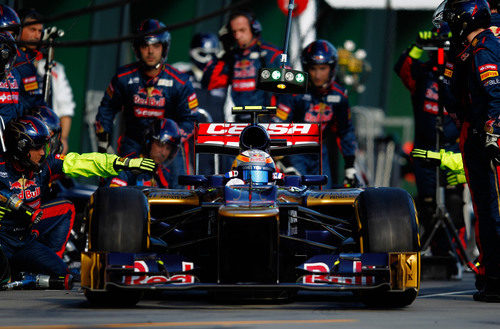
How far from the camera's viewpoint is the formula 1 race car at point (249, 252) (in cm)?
693

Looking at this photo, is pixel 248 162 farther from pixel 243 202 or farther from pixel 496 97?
pixel 496 97

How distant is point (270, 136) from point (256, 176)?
4.74 ft

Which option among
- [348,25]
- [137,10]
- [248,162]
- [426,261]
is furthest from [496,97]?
[348,25]

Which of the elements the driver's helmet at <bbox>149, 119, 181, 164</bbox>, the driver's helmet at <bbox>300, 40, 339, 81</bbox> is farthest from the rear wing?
the driver's helmet at <bbox>300, 40, 339, 81</bbox>

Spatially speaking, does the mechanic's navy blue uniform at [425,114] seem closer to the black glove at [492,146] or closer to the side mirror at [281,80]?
the side mirror at [281,80]

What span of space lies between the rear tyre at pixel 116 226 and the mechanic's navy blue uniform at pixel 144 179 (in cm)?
388

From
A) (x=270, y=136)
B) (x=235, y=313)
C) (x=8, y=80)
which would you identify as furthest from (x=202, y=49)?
(x=235, y=313)

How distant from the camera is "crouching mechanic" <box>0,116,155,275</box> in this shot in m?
9.17

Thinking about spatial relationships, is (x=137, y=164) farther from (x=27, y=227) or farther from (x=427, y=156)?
(x=427, y=156)

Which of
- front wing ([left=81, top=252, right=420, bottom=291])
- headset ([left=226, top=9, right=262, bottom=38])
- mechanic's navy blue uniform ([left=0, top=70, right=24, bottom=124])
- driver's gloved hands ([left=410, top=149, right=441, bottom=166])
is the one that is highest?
headset ([left=226, top=9, right=262, bottom=38])

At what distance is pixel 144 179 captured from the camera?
1149cm

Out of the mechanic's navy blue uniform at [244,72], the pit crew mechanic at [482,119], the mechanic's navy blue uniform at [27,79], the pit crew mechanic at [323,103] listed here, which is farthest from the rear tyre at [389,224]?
the mechanic's navy blue uniform at [244,72]

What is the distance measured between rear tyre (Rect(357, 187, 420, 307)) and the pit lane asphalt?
38 cm

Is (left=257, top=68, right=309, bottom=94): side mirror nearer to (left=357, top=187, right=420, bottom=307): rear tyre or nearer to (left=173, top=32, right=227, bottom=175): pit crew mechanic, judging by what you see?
(left=173, top=32, right=227, bottom=175): pit crew mechanic
